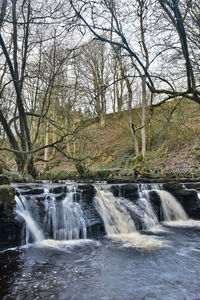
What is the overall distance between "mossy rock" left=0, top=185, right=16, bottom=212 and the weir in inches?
14.4

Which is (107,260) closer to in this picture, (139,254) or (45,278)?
(139,254)

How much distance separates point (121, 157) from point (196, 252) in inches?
538

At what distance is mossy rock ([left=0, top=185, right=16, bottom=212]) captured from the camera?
233 inches

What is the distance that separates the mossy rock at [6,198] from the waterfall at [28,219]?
0.32 m

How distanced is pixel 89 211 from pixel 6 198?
8.25 ft

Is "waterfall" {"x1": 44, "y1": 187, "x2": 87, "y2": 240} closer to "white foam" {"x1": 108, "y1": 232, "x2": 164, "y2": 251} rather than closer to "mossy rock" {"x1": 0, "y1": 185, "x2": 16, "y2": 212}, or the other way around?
"white foam" {"x1": 108, "y1": 232, "x2": 164, "y2": 251}

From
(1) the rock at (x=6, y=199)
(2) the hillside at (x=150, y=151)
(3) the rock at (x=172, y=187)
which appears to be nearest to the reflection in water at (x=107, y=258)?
(1) the rock at (x=6, y=199)

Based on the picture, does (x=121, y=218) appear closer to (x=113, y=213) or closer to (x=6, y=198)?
(x=113, y=213)

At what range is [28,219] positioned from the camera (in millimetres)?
6375

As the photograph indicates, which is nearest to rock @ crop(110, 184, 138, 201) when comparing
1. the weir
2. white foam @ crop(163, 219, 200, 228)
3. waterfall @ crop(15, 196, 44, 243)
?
Answer: the weir

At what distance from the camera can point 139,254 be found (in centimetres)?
522

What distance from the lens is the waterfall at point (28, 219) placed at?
6177mm

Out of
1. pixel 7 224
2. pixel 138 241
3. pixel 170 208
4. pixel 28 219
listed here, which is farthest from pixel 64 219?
pixel 170 208

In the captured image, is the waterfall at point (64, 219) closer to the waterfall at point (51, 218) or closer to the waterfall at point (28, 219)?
the waterfall at point (51, 218)
